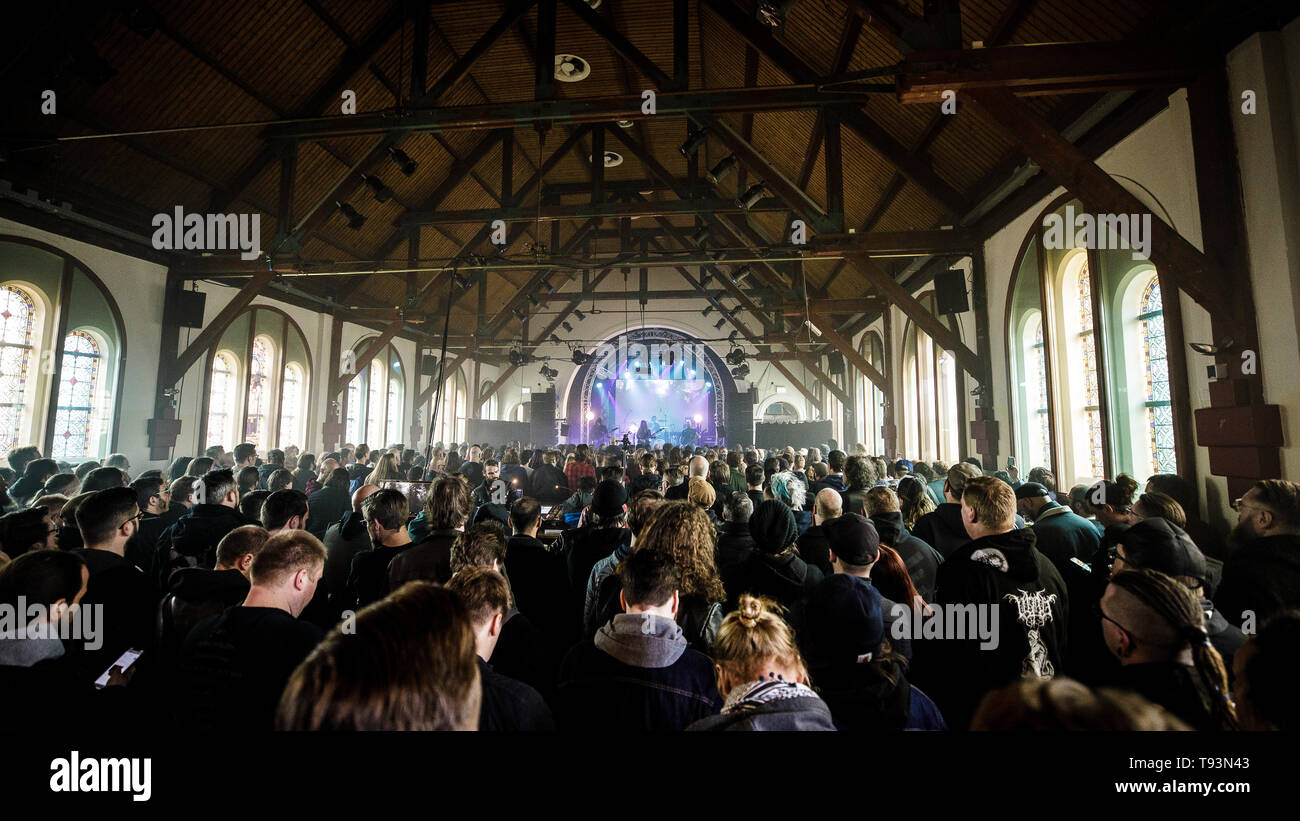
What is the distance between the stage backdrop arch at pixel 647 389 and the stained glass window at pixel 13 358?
1520 cm

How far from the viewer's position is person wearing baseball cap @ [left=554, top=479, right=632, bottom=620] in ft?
10.7

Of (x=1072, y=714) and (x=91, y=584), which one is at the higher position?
(x=1072, y=714)

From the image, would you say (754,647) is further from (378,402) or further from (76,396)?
(378,402)

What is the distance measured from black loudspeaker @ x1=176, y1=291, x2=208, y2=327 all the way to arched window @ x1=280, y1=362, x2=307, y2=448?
3087mm

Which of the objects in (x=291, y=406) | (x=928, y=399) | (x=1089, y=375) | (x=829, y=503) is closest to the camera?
(x=829, y=503)

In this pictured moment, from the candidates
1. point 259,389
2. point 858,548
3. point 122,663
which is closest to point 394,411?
point 259,389

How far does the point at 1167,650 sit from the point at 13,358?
39.2 feet

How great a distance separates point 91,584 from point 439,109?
6683mm

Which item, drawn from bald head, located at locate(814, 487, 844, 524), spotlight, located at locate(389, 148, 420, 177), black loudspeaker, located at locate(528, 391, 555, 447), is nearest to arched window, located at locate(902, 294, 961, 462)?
bald head, located at locate(814, 487, 844, 524)

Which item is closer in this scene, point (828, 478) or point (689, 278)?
point (828, 478)

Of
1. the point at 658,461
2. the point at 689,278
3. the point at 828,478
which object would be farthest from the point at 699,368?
the point at 828,478

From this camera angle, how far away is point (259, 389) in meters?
11.7

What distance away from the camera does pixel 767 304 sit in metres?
13.6
